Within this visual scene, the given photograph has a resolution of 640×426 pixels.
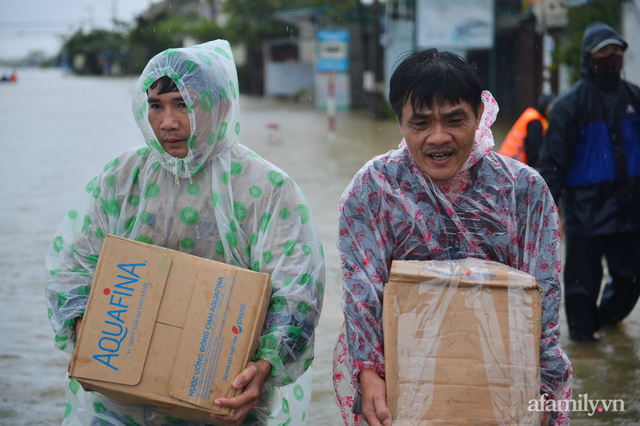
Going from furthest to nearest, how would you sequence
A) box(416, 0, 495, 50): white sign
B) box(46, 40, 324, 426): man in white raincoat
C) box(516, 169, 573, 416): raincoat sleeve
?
1. box(416, 0, 495, 50): white sign
2. box(46, 40, 324, 426): man in white raincoat
3. box(516, 169, 573, 416): raincoat sleeve

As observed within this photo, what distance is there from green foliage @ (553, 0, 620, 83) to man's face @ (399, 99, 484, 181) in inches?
380

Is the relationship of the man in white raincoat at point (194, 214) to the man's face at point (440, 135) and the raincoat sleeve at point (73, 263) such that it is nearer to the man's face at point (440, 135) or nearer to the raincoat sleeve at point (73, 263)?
the raincoat sleeve at point (73, 263)

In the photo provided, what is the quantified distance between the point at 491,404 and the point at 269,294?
2.14 feet

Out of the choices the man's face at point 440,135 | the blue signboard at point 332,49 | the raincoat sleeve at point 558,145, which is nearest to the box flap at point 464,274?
the man's face at point 440,135

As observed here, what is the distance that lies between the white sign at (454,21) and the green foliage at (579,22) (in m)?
5.87

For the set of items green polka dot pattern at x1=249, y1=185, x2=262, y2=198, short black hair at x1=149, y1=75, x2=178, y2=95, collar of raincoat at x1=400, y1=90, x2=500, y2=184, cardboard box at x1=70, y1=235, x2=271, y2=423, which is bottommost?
cardboard box at x1=70, y1=235, x2=271, y2=423

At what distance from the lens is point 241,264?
2.19 metres

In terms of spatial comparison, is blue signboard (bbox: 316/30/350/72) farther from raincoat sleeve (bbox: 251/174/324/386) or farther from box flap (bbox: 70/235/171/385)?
box flap (bbox: 70/235/171/385)

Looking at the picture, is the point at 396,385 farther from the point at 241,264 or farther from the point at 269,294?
the point at 241,264

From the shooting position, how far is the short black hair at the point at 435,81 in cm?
190

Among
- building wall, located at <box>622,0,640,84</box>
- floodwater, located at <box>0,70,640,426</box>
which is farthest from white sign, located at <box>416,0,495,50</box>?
building wall, located at <box>622,0,640,84</box>

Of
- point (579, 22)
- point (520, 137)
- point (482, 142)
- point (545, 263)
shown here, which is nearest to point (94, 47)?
point (579, 22)

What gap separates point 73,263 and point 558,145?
9.22ft

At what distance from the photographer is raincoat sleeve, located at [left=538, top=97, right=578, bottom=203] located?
404 cm
